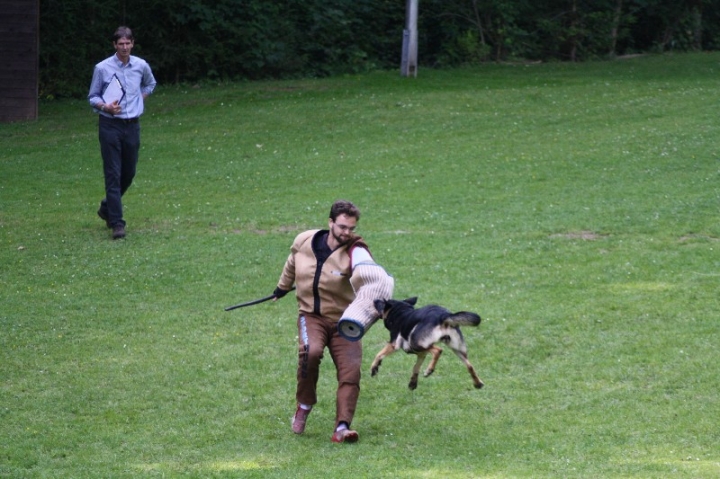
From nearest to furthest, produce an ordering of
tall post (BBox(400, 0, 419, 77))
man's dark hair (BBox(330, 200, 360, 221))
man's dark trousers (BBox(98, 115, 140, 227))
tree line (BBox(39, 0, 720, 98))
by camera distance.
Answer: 1. man's dark hair (BBox(330, 200, 360, 221))
2. man's dark trousers (BBox(98, 115, 140, 227))
3. tall post (BBox(400, 0, 419, 77))
4. tree line (BBox(39, 0, 720, 98))

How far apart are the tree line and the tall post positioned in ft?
8.31

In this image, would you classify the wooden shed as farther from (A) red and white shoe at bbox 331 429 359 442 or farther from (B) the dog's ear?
(B) the dog's ear

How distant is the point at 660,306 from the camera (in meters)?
10.1

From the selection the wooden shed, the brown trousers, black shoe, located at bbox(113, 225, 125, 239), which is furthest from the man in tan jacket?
the wooden shed

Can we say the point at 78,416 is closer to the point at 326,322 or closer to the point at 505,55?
the point at 326,322

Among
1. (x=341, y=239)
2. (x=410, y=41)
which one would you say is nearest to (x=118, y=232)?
(x=341, y=239)

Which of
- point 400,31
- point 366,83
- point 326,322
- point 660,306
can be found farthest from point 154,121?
point 326,322

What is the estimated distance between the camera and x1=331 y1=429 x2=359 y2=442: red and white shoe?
705cm

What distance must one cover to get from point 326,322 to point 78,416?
202 centimetres

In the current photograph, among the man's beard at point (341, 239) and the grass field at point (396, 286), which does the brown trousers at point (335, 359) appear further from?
the man's beard at point (341, 239)

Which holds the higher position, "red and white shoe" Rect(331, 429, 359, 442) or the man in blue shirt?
the man in blue shirt

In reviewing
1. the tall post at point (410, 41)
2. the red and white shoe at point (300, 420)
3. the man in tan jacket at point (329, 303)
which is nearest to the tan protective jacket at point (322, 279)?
the man in tan jacket at point (329, 303)

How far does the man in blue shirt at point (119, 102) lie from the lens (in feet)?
41.2

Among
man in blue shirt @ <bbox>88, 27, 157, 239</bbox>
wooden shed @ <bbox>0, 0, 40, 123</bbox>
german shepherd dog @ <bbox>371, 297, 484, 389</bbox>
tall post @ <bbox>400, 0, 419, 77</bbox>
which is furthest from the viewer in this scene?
tall post @ <bbox>400, 0, 419, 77</bbox>
